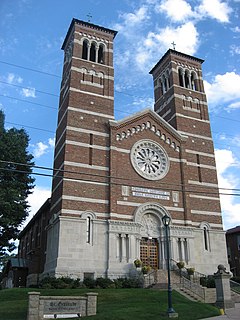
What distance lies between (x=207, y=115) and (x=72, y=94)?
15901mm

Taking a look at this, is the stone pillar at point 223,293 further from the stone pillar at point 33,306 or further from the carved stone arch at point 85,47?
the carved stone arch at point 85,47

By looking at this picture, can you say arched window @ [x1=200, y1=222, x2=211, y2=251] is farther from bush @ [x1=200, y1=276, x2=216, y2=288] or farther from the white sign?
bush @ [x1=200, y1=276, x2=216, y2=288]

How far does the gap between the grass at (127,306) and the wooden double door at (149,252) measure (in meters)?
7.87

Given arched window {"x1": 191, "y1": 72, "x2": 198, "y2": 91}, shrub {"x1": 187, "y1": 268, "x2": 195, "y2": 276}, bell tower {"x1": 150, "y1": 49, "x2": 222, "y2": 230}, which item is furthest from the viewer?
arched window {"x1": 191, "y1": 72, "x2": 198, "y2": 91}

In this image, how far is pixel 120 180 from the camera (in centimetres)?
3058

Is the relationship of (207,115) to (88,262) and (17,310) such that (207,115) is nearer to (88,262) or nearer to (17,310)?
(88,262)

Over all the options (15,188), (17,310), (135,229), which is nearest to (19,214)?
(15,188)

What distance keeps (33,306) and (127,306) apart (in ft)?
17.5

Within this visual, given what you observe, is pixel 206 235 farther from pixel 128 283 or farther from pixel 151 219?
pixel 128 283

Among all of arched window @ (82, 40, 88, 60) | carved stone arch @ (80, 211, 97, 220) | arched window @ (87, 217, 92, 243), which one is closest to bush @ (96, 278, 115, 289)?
arched window @ (87, 217, 92, 243)

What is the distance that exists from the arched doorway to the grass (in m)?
8.01

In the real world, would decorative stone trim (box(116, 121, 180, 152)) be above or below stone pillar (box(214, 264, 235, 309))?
above

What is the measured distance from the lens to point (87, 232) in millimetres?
28141

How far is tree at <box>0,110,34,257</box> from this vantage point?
29344 mm
